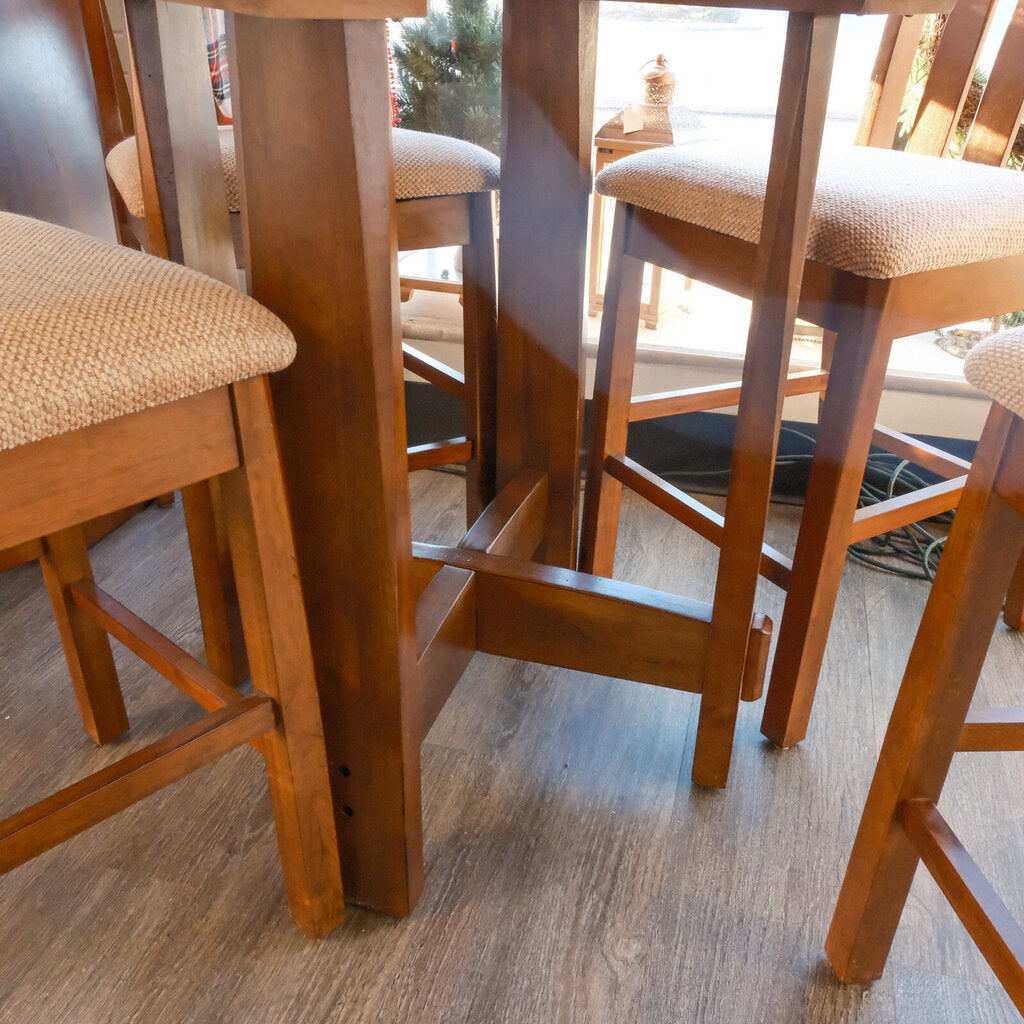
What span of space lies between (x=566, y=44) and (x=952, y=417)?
1.08 meters

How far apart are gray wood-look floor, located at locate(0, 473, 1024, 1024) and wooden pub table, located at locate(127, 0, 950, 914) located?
83 millimetres

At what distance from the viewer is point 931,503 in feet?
3.56

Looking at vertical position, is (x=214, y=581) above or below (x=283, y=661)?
below

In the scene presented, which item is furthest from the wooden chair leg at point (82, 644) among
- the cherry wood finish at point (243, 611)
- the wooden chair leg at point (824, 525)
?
the wooden chair leg at point (824, 525)

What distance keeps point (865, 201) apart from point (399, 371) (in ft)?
1.62

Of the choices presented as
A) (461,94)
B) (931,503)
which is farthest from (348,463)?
(461,94)

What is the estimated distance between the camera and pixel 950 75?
1127 mm

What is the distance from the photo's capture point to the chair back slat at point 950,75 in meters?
1.08

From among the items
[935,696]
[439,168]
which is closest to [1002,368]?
[935,696]

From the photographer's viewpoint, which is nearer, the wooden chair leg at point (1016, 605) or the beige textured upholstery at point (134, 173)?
the beige textured upholstery at point (134, 173)

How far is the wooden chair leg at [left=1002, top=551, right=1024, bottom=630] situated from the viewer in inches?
52.6

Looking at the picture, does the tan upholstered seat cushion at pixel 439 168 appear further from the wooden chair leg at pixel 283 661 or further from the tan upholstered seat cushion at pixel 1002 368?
the tan upholstered seat cushion at pixel 1002 368

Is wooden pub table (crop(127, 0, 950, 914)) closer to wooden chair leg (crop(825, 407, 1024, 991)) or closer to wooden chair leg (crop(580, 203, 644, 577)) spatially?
wooden chair leg (crop(580, 203, 644, 577))

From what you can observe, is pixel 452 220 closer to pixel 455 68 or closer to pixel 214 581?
pixel 214 581
